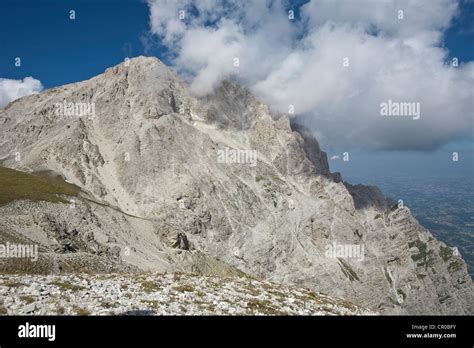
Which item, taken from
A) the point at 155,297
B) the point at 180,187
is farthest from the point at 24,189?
the point at 155,297

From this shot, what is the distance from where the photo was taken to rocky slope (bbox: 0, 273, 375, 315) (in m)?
18.2

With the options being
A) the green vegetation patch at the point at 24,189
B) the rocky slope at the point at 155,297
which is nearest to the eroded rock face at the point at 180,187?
the green vegetation patch at the point at 24,189

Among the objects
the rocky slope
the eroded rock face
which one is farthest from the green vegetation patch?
the rocky slope

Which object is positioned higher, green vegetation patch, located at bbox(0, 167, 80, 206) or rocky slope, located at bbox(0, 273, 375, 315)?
green vegetation patch, located at bbox(0, 167, 80, 206)

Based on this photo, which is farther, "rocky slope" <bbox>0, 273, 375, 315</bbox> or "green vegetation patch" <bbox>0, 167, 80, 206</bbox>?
"green vegetation patch" <bbox>0, 167, 80, 206</bbox>

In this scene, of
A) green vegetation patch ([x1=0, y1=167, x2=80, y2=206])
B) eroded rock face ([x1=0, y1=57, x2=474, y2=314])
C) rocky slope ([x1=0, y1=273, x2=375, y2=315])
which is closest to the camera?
rocky slope ([x1=0, y1=273, x2=375, y2=315])

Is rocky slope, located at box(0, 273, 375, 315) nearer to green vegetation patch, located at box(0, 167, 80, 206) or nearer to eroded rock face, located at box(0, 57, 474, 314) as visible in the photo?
green vegetation patch, located at box(0, 167, 80, 206)

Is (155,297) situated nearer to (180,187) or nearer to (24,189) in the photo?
(24,189)

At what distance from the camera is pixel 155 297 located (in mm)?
21562

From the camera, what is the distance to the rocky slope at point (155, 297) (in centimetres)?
1822

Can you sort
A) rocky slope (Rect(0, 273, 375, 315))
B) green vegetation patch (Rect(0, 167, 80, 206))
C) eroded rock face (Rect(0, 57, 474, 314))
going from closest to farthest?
rocky slope (Rect(0, 273, 375, 315)) → green vegetation patch (Rect(0, 167, 80, 206)) → eroded rock face (Rect(0, 57, 474, 314))

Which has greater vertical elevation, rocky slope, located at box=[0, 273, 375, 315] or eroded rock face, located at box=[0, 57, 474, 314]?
eroded rock face, located at box=[0, 57, 474, 314]

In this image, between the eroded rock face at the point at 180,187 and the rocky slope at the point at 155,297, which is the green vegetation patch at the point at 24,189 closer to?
the eroded rock face at the point at 180,187

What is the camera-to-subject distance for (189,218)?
472 ft
